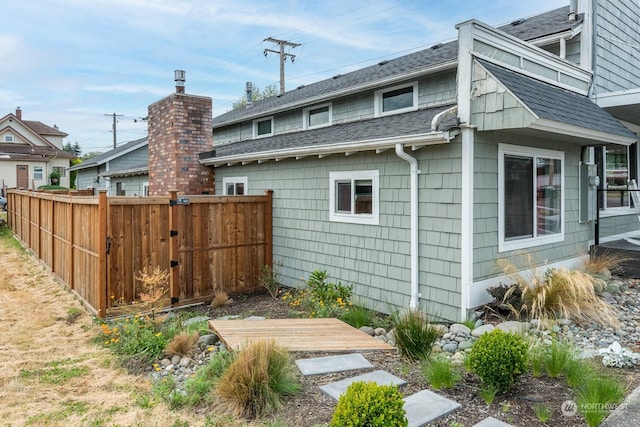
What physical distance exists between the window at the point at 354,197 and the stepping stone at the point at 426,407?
3544mm

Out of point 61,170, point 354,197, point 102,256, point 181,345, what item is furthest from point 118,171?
point 61,170

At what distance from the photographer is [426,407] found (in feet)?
10.8

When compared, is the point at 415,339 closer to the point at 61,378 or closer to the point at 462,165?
the point at 462,165

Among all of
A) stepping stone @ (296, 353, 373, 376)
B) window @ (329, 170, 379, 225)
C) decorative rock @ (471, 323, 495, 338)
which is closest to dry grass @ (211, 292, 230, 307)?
window @ (329, 170, 379, 225)

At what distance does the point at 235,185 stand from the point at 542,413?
8.16m

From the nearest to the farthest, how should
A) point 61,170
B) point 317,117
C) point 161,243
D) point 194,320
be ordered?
1. point 194,320
2. point 161,243
3. point 317,117
4. point 61,170

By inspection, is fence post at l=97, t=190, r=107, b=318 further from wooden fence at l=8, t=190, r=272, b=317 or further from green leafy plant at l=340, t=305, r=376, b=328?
green leafy plant at l=340, t=305, r=376, b=328

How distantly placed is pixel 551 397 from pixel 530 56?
5.16 metres

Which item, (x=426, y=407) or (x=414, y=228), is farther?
(x=414, y=228)

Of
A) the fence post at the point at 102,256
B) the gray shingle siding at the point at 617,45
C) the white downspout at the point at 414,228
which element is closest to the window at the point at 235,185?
the fence post at the point at 102,256

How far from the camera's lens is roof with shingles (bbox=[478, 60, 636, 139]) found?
5.49 m

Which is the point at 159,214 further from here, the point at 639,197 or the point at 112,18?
the point at 639,197

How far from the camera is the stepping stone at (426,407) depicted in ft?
10.2

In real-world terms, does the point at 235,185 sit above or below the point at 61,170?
below
